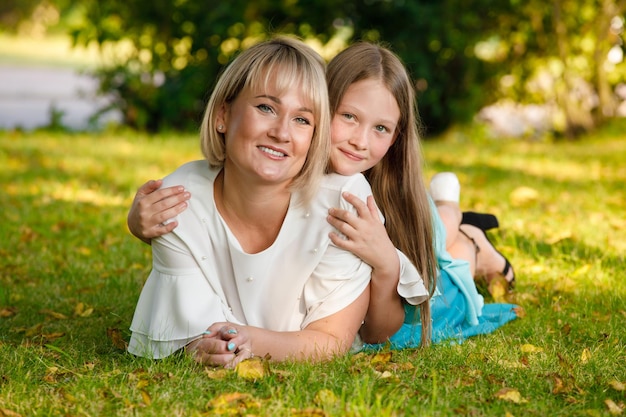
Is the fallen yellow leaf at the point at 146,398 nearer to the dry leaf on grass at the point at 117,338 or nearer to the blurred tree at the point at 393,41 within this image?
the dry leaf on grass at the point at 117,338

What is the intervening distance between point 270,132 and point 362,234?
0.49 metres

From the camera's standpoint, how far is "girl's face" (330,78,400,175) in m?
3.40

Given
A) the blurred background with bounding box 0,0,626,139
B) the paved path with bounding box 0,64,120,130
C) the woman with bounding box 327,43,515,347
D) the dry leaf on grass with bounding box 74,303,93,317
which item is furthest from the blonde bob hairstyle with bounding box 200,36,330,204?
the paved path with bounding box 0,64,120,130

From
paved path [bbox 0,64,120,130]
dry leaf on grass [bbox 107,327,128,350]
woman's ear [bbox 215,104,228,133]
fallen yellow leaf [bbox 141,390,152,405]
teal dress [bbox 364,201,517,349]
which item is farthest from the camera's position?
paved path [bbox 0,64,120,130]

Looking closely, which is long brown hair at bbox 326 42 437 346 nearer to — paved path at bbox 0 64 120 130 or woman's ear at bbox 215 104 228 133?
woman's ear at bbox 215 104 228 133

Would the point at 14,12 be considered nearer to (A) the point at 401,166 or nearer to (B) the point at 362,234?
(A) the point at 401,166

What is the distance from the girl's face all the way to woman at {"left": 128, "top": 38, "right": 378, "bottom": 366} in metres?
0.21

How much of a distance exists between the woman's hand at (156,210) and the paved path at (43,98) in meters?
8.34

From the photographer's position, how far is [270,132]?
9.91 ft

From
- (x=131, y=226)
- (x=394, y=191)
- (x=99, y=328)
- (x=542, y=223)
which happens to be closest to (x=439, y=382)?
(x=394, y=191)

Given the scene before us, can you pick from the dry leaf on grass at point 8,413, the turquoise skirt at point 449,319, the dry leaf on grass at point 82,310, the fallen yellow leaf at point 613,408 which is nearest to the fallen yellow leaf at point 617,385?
the fallen yellow leaf at point 613,408

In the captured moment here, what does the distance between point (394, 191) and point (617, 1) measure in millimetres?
8738

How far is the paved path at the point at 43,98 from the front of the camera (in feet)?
38.1

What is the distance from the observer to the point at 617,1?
1114cm
